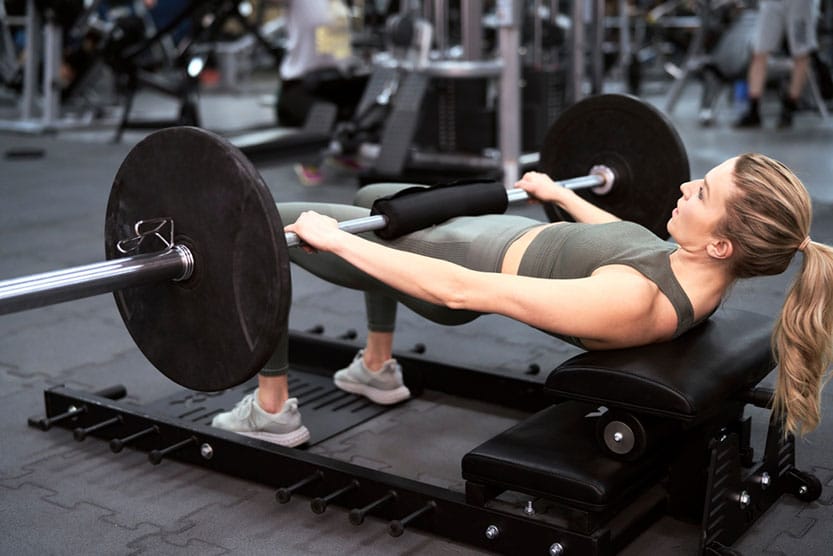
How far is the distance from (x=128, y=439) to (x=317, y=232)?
74 cm

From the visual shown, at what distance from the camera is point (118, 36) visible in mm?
7117

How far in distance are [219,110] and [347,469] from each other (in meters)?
7.45

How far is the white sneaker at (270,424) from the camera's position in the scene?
2.32 meters

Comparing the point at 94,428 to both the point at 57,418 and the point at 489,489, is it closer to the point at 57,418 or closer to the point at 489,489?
the point at 57,418

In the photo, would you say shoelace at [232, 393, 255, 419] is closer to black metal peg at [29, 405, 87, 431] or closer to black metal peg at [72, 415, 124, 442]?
black metal peg at [72, 415, 124, 442]

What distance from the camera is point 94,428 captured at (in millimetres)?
2359

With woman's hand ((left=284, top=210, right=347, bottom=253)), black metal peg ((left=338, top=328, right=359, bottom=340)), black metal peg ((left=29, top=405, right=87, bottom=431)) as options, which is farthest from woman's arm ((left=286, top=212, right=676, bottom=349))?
black metal peg ((left=338, top=328, right=359, bottom=340))

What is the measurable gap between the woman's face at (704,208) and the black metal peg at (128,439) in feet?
4.07

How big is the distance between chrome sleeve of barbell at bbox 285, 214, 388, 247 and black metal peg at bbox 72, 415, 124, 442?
0.78 metres

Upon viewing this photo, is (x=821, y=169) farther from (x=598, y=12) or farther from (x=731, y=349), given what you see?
(x=731, y=349)

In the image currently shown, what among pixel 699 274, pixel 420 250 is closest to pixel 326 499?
pixel 420 250

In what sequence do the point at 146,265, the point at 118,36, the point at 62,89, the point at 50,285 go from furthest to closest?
the point at 62,89, the point at 118,36, the point at 146,265, the point at 50,285

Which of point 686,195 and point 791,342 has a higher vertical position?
point 686,195

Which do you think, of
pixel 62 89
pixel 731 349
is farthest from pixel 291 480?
pixel 62 89
